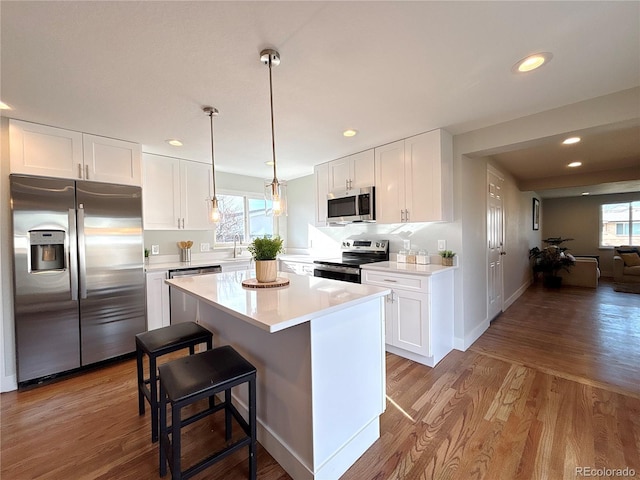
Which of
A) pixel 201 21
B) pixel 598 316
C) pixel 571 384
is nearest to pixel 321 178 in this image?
pixel 201 21

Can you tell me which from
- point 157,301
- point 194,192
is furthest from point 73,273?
point 194,192

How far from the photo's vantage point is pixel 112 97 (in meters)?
2.00

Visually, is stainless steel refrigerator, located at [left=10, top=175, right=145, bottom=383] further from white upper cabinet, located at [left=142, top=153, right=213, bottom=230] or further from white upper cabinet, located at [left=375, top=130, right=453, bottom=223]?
white upper cabinet, located at [left=375, top=130, right=453, bottom=223]

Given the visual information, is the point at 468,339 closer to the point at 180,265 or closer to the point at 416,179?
the point at 416,179

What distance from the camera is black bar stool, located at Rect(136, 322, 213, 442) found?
1.66 metres

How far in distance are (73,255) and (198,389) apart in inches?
89.2

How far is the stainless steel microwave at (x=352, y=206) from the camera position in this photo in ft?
10.8

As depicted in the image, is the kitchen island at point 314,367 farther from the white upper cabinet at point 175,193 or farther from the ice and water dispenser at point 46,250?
the white upper cabinet at point 175,193

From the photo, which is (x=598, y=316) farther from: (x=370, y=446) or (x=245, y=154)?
(x=245, y=154)

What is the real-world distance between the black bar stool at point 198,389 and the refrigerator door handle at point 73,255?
1.85 metres

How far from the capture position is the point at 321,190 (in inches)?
157

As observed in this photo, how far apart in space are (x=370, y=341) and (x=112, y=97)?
2.57m

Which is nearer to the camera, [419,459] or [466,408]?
[419,459]

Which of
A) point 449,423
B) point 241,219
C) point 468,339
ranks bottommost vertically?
point 449,423
